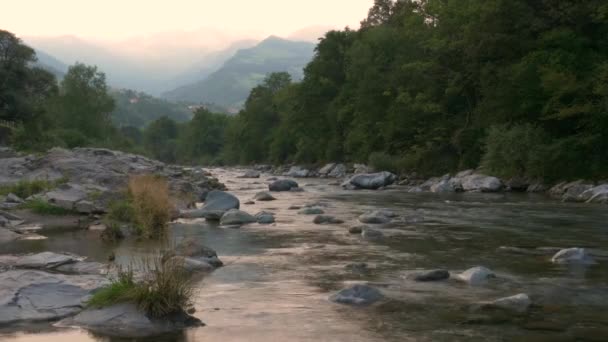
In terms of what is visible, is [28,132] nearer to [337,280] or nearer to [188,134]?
[337,280]

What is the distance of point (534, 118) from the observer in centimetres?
3753

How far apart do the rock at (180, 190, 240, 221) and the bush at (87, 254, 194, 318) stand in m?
13.0

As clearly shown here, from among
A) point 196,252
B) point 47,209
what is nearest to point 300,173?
point 47,209

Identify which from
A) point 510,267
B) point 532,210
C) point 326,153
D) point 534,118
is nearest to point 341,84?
point 326,153

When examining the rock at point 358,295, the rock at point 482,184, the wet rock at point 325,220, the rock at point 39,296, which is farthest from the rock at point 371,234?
the rock at point 482,184

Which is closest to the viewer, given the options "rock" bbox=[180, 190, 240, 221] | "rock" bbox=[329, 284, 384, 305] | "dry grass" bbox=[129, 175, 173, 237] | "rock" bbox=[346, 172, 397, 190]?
"rock" bbox=[329, 284, 384, 305]

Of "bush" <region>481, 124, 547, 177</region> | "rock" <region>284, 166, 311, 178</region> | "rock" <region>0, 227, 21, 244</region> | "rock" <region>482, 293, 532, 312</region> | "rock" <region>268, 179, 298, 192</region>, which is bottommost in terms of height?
"rock" <region>284, 166, 311, 178</region>

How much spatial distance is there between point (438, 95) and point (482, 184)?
638 inches

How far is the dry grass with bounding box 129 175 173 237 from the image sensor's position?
17.7 meters

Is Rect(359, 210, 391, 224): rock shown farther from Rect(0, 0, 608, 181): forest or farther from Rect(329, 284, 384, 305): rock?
Rect(0, 0, 608, 181): forest

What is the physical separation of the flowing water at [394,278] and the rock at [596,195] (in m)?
3.55

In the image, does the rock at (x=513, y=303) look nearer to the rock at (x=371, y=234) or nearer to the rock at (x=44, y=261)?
the rock at (x=44, y=261)

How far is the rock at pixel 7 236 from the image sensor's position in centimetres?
1656

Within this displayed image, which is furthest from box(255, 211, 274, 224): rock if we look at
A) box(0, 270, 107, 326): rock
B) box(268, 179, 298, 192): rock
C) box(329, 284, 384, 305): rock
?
box(268, 179, 298, 192): rock
